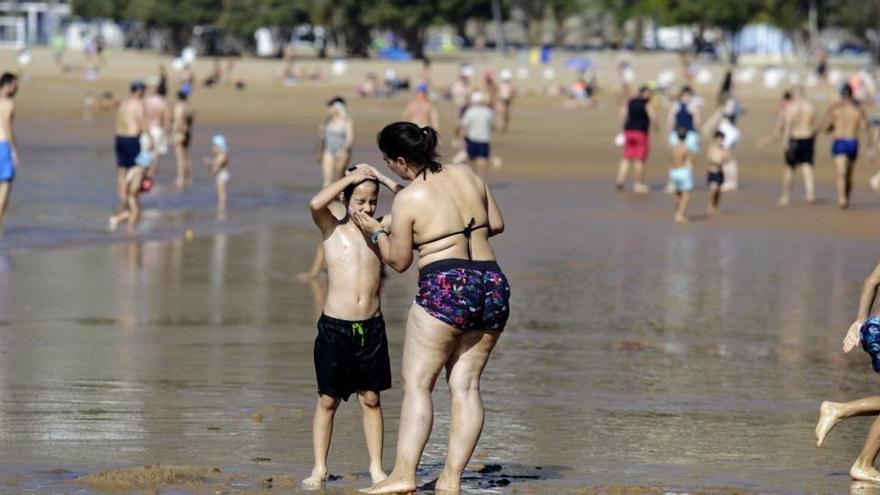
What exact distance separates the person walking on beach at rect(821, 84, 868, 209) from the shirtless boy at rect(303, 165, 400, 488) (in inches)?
659

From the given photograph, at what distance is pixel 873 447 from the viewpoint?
759 cm

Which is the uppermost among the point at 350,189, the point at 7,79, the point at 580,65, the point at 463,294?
the point at 350,189

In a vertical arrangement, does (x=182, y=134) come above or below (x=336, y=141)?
below

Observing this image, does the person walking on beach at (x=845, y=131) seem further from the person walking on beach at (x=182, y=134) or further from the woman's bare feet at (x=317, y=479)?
the woman's bare feet at (x=317, y=479)

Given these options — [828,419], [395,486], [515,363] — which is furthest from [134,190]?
[395,486]

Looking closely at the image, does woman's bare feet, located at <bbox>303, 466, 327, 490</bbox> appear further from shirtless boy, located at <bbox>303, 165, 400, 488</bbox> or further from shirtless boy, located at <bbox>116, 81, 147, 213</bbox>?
shirtless boy, located at <bbox>116, 81, 147, 213</bbox>

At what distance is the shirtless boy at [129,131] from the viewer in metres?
20.4

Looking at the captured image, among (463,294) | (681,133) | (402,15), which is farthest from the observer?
(402,15)

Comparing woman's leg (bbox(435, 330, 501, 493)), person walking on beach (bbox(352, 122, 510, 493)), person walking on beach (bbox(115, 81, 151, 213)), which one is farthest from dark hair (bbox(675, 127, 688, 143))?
woman's leg (bbox(435, 330, 501, 493))

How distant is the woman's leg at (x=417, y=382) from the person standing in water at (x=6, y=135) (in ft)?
35.9

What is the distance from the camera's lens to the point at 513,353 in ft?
37.6

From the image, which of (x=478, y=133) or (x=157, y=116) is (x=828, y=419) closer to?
(x=157, y=116)

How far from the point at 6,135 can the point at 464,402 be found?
11504 mm

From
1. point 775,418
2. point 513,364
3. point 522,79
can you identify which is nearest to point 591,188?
point 513,364
